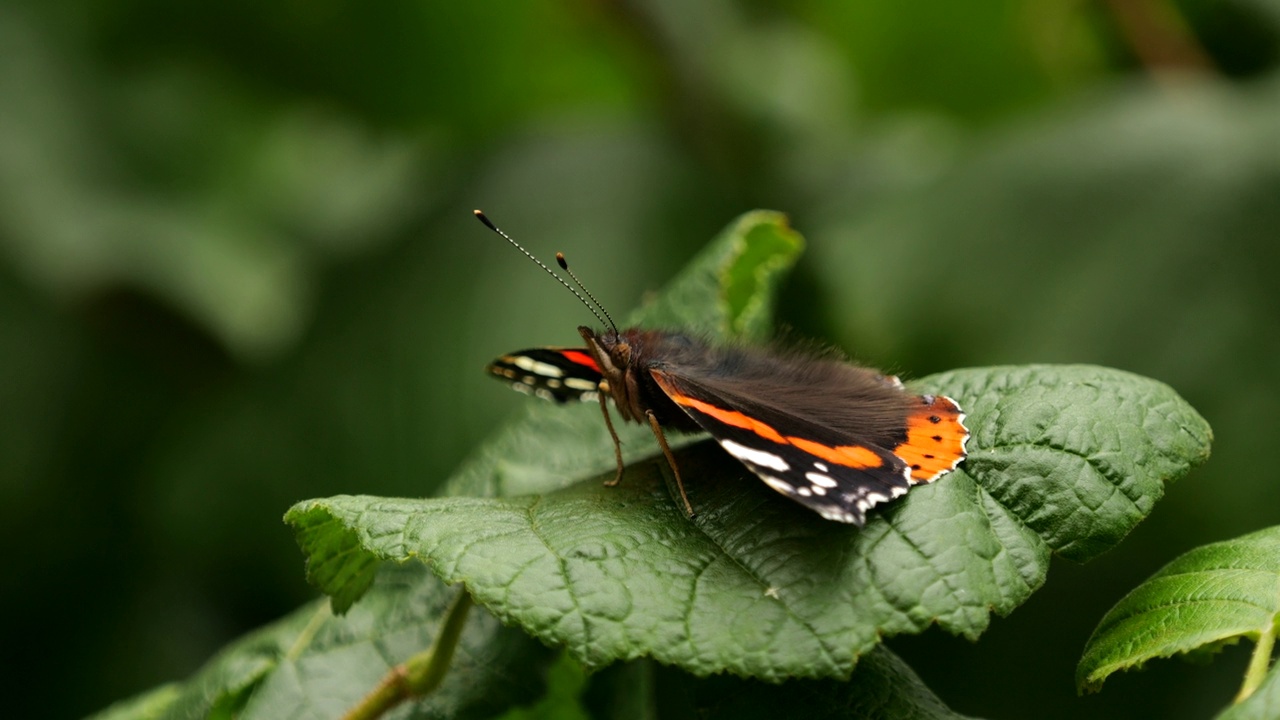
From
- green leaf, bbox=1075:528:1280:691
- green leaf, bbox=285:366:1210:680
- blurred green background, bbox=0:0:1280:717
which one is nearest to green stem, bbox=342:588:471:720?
green leaf, bbox=285:366:1210:680

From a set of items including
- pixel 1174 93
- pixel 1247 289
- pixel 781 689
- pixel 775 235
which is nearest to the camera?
pixel 781 689

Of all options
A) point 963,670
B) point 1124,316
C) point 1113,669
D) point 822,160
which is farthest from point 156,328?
point 1113,669

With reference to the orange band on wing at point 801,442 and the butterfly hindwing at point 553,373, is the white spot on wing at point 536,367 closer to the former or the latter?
the butterfly hindwing at point 553,373

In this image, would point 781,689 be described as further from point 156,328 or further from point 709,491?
point 156,328

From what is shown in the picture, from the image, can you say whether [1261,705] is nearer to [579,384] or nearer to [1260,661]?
[1260,661]

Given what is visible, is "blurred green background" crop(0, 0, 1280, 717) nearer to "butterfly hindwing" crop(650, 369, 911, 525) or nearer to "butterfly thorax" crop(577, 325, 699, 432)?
"butterfly thorax" crop(577, 325, 699, 432)
